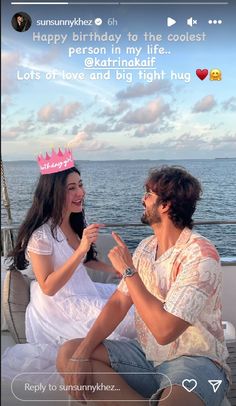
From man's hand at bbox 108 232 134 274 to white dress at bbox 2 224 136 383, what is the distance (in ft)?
0.50

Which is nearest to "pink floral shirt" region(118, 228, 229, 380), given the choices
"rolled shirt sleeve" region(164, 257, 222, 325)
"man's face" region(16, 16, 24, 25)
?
"rolled shirt sleeve" region(164, 257, 222, 325)

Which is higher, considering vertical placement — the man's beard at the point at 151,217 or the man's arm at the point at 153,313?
the man's beard at the point at 151,217

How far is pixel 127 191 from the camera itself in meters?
1.98

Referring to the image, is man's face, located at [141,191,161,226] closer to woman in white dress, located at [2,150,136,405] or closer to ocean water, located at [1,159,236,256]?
ocean water, located at [1,159,236,256]

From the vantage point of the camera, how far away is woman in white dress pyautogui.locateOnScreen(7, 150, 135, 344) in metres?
2.04

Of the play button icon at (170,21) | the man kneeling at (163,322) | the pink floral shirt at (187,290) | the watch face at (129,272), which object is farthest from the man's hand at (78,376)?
the play button icon at (170,21)

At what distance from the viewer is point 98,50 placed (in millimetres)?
1960

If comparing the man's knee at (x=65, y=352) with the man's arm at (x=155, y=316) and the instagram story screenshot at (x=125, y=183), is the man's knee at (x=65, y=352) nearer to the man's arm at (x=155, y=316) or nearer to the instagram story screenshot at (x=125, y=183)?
the instagram story screenshot at (x=125, y=183)

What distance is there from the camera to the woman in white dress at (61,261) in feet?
6.71

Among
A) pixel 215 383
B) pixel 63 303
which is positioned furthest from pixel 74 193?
pixel 215 383

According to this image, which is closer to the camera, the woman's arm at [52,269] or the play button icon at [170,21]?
the play button icon at [170,21]

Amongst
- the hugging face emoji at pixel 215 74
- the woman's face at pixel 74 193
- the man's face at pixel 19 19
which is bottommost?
the woman's face at pixel 74 193

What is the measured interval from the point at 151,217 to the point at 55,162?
0.30 meters

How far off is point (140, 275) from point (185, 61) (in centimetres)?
60
